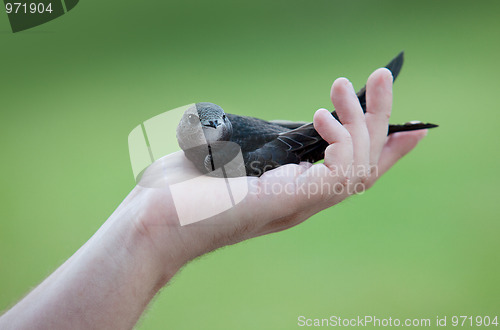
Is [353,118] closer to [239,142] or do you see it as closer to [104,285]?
[239,142]

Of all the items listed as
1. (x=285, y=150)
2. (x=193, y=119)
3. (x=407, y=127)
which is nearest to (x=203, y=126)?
(x=193, y=119)

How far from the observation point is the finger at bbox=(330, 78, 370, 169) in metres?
1.24

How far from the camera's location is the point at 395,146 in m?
1.59

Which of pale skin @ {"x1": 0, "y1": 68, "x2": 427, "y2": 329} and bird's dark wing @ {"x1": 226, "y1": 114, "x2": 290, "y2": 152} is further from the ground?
bird's dark wing @ {"x1": 226, "y1": 114, "x2": 290, "y2": 152}

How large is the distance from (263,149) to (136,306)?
632 millimetres

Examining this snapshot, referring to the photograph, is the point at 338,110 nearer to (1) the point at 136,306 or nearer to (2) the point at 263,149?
(2) the point at 263,149

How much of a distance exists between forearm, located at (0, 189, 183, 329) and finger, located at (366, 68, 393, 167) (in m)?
0.75

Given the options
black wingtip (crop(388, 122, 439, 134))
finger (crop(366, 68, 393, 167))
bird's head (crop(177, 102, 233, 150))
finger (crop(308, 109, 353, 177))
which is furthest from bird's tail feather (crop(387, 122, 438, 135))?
bird's head (crop(177, 102, 233, 150))

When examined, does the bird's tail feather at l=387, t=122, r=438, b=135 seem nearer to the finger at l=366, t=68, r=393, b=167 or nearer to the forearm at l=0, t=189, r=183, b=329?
the finger at l=366, t=68, r=393, b=167

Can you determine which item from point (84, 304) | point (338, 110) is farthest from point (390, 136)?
point (84, 304)

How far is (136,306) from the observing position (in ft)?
3.59

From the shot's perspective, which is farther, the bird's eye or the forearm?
the bird's eye

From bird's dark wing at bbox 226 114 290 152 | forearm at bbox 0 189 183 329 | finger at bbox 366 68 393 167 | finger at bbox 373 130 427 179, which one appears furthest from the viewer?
finger at bbox 373 130 427 179

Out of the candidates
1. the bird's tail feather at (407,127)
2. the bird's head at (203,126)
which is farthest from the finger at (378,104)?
the bird's head at (203,126)
